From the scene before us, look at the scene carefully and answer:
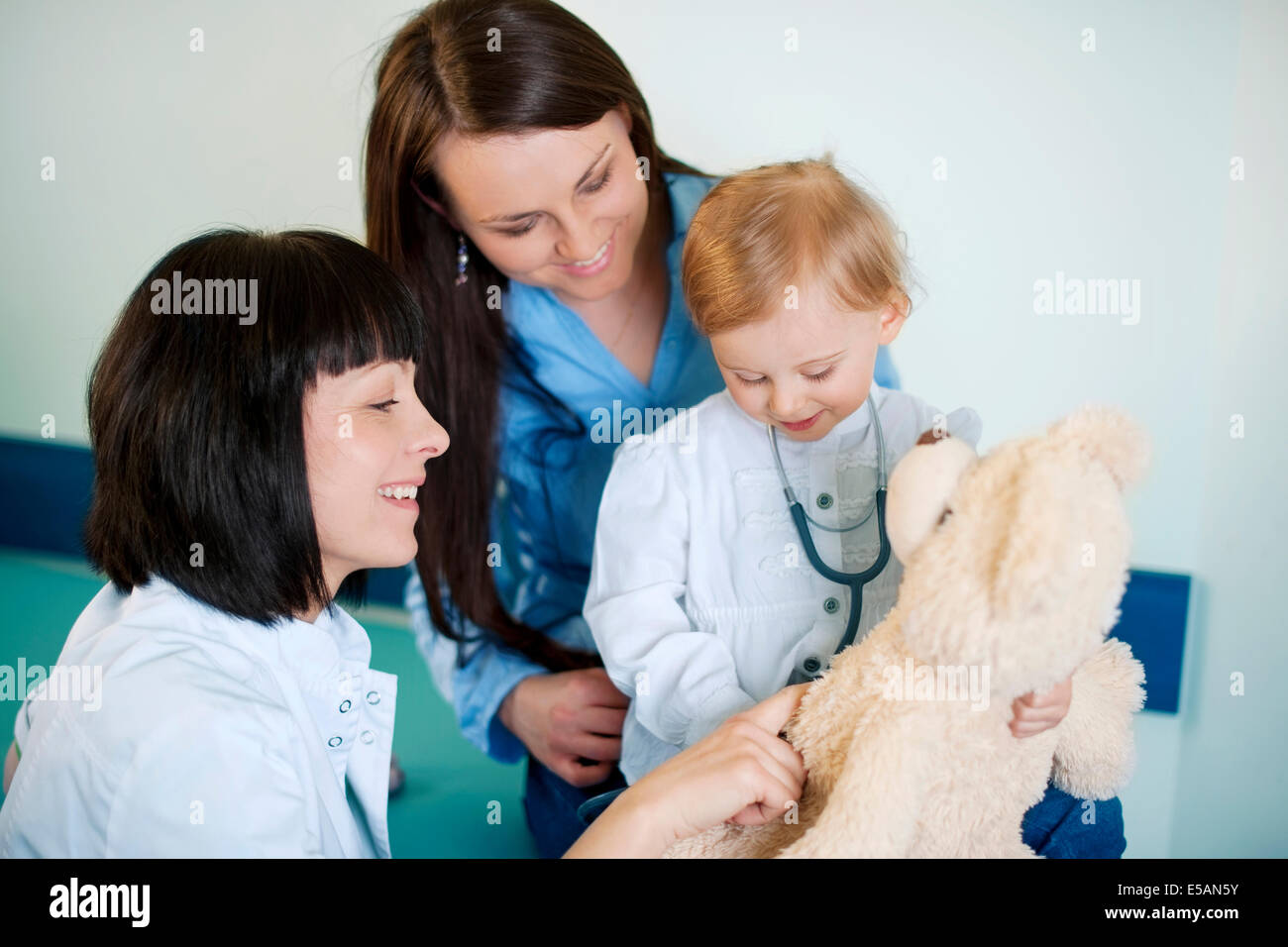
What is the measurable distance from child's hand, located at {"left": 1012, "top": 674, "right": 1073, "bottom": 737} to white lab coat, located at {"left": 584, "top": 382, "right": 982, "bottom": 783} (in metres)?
0.28

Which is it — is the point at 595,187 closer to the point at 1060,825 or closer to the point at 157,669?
the point at 157,669

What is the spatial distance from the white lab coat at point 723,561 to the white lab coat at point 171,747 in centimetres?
35

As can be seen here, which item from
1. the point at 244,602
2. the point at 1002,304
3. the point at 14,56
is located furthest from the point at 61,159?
the point at 1002,304

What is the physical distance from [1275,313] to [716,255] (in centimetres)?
72

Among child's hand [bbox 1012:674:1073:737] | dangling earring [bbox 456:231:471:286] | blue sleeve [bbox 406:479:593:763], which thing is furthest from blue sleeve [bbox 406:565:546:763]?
child's hand [bbox 1012:674:1073:737]

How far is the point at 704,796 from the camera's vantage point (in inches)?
34.3

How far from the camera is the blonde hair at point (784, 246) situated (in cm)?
104

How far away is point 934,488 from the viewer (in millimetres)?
771

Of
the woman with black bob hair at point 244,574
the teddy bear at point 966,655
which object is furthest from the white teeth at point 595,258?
the teddy bear at point 966,655

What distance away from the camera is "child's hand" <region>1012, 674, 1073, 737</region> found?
2.66 ft

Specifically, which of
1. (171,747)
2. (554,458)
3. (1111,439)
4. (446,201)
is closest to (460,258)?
(446,201)

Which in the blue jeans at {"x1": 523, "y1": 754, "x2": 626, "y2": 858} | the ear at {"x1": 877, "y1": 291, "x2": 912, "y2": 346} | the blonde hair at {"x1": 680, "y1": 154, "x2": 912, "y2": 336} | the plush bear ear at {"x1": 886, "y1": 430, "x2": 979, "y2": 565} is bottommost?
the blue jeans at {"x1": 523, "y1": 754, "x2": 626, "y2": 858}

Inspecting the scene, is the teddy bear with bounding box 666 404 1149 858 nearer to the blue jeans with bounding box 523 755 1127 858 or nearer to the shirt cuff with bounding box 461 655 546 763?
the blue jeans with bounding box 523 755 1127 858
